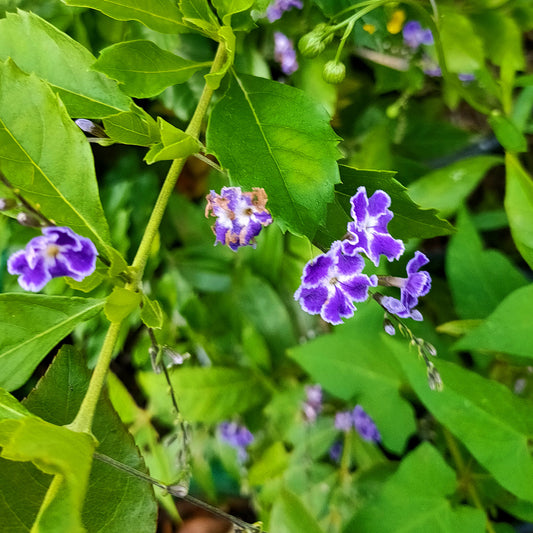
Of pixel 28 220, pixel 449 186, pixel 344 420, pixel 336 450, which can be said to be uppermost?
pixel 28 220

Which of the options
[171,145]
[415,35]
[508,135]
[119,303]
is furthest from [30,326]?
[415,35]

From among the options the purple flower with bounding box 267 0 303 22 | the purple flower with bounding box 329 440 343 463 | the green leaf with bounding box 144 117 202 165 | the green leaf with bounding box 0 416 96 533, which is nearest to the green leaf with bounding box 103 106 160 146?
the green leaf with bounding box 144 117 202 165

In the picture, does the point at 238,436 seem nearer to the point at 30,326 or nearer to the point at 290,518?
the point at 290,518

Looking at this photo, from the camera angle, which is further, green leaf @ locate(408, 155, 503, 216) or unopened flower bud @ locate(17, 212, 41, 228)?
green leaf @ locate(408, 155, 503, 216)

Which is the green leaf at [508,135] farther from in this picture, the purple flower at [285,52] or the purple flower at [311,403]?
the purple flower at [311,403]

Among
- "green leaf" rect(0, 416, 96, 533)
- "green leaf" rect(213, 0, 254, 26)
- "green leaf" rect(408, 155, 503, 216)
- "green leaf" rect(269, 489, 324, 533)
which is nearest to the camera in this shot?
"green leaf" rect(0, 416, 96, 533)

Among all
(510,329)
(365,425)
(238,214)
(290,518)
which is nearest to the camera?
(238,214)

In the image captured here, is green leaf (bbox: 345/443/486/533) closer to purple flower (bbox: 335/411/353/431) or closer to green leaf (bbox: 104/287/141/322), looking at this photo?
purple flower (bbox: 335/411/353/431)
